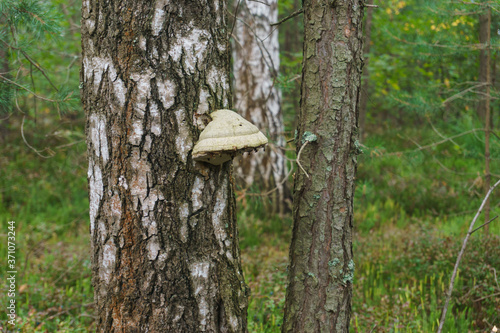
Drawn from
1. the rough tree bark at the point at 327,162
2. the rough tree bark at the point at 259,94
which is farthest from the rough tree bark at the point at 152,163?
the rough tree bark at the point at 259,94

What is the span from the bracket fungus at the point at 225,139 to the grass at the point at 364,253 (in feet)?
6.56

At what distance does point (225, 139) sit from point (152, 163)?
1.30 feet

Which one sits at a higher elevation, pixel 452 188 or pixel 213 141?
pixel 213 141

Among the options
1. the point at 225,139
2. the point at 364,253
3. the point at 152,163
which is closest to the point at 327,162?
the point at 225,139

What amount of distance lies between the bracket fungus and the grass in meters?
2.00

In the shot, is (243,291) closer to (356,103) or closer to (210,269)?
(210,269)

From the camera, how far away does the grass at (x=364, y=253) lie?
3469 mm

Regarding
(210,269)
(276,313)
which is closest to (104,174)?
(210,269)

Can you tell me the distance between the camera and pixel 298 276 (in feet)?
7.18

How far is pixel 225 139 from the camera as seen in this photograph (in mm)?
1726

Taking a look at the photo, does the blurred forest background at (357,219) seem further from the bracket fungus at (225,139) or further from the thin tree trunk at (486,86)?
the bracket fungus at (225,139)

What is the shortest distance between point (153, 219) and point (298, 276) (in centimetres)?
95

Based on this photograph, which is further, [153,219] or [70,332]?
[70,332]

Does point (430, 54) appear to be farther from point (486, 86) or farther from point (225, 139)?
point (225, 139)
